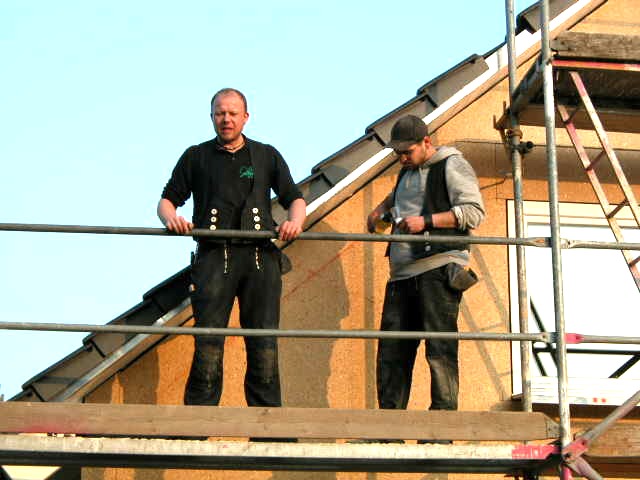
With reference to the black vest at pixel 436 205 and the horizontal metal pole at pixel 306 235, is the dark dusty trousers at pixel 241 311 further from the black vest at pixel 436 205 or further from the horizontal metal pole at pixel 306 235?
the black vest at pixel 436 205

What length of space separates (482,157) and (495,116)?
30 cm

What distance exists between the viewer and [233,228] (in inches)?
305

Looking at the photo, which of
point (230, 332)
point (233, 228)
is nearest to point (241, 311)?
point (233, 228)

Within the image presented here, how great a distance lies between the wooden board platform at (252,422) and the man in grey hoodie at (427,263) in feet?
1.67

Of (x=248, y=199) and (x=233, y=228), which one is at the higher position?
(x=248, y=199)

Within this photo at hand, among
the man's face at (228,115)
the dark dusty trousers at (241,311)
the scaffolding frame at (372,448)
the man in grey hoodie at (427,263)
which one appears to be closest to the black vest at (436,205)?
the man in grey hoodie at (427,263)

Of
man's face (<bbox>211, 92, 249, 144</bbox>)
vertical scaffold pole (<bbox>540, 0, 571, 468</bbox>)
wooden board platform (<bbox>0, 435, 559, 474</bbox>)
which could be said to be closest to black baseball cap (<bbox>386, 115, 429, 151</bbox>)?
vertical scaffold pole (<bbox>540, 0, 571, 468</bbox>)

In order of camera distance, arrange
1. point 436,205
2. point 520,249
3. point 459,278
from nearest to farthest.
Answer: point 459,278, point 436,205, point 520,249

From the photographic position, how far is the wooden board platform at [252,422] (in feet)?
22.7

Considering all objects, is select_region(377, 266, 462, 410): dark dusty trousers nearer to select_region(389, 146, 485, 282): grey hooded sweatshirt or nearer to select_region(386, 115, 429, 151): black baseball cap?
select_region(389, 146, 485, 282): grey hooded sweatshirt

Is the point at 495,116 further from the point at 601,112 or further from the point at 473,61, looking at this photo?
the point at 601,112

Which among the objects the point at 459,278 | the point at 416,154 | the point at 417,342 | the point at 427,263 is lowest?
the point at 417,342

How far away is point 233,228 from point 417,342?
125 centimetres

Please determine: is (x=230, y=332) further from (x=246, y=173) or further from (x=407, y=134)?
(x=407, y=134)
